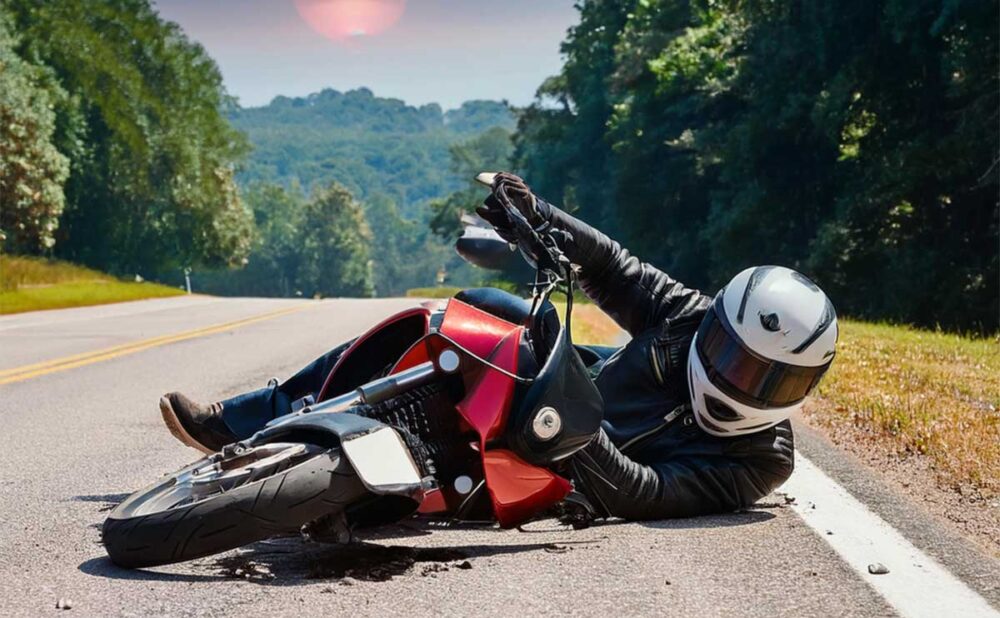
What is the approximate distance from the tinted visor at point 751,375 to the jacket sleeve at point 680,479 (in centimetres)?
32

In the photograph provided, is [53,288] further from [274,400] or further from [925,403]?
[274,400]

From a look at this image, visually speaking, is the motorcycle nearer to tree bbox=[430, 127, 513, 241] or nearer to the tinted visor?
the tinted visor

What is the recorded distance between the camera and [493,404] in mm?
4465

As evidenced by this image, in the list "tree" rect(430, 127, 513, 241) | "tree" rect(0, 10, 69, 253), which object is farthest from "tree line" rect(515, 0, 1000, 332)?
"tree" rect(430, 127, 513, 241)

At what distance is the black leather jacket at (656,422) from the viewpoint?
5090 mm

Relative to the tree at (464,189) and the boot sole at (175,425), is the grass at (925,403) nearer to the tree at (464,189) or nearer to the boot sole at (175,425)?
the boot sole at (175,425)

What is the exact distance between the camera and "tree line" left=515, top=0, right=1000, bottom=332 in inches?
1005

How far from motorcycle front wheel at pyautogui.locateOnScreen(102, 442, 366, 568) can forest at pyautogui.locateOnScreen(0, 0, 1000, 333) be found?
19.8m

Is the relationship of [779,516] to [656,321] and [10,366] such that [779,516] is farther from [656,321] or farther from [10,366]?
[10,366]

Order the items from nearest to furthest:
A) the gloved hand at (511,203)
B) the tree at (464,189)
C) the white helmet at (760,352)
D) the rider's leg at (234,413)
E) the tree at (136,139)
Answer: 1. the gloved hand at (511,203)
2. the white helmet at (760,352)
3. the rider's leg at (234,413)
4. the tree at (136,139)
5. the tree at (464,189)

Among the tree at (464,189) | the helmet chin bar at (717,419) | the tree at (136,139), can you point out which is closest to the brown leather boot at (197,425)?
the helmet chin bar at (717,419)

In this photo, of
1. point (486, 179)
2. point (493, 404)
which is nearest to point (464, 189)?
point (486, 179)

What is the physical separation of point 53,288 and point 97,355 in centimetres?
2373

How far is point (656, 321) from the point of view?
562 centimetres
